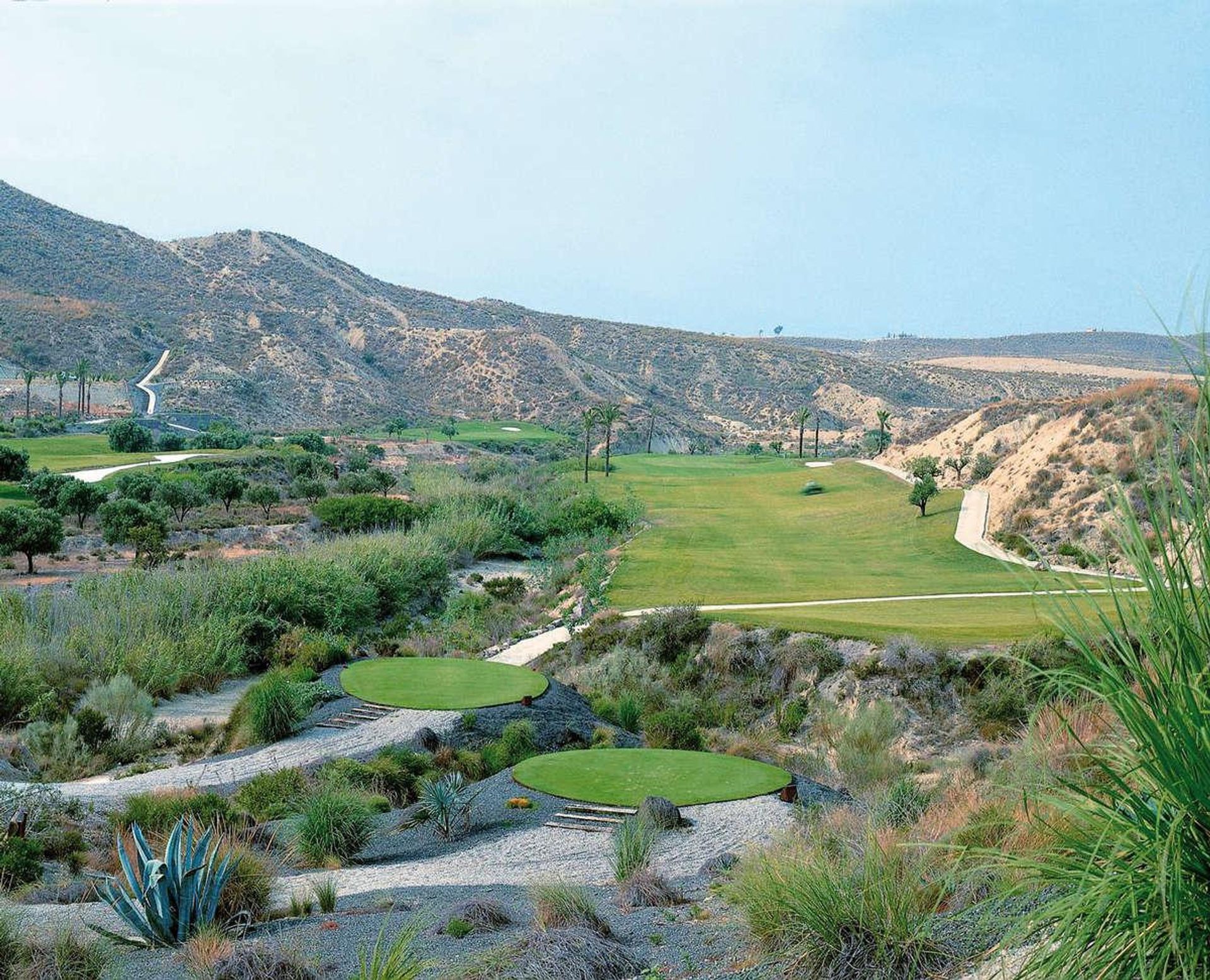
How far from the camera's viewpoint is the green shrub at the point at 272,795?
42.8ft

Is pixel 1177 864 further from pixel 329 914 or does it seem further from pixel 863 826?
pixel 329 914

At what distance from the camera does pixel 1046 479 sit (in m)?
41.5

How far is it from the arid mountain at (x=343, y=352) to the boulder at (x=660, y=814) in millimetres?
84334

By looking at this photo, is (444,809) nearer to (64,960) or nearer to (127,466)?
(64,960)

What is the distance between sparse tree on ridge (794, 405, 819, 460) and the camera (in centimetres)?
8212

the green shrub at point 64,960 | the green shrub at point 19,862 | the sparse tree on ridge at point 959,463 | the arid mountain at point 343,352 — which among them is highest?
the arid mountain at point 343,352

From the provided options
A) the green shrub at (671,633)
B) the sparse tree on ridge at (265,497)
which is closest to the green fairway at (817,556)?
the green shrub at (671,633)

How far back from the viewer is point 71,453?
62.2 metres

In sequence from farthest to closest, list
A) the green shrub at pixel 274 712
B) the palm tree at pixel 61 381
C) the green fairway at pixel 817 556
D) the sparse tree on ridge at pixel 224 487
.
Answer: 1. the palm tree at pixel 61 381
2. the sparse tree on ridge at pixel 224 487
3. the green fairway at pixel 817 556
4. the green shrub at pixel 274 712

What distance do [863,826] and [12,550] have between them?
110ft

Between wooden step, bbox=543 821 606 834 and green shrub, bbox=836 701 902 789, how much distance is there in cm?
489

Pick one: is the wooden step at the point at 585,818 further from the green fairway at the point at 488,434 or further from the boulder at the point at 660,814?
the green fairway at the point at 488,434

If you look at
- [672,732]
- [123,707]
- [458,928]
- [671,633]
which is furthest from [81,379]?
[458,928]

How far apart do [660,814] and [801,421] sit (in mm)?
72136
